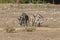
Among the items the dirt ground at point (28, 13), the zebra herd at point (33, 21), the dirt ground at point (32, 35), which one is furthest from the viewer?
the dirt ground at point (28, 13)

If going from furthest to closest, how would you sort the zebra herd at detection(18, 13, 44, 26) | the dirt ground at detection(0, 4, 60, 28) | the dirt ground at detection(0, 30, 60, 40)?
1. the dirt ground at detection(0, 4, 60, 28)
2. the zebra herd at detection(18, 13, 44, 26)
3. the dirt ground at detection(0, 30, 60, 40)

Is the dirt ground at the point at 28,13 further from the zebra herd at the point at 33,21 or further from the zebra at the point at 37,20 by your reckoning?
the zebra at the point at 37,20

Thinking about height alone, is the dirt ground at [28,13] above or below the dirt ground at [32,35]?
below

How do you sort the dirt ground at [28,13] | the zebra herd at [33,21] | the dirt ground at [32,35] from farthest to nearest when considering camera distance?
the dirt ground at [28,13], the zebra herd at [33,21], the dirt ground at [32,35]

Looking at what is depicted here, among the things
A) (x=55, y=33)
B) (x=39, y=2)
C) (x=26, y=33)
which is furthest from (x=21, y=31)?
(x=39, y=2)

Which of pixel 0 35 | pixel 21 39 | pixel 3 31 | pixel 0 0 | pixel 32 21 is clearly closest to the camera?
pixel 21 39

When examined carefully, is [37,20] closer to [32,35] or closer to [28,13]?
[32,35]

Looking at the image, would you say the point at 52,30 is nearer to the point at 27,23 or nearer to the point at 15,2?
the point at 27,23

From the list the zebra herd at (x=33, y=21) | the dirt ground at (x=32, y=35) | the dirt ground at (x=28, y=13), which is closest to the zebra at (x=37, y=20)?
the zebra herd at (x=33, y=21)

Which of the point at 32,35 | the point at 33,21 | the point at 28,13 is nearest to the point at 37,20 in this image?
the point at 33,21

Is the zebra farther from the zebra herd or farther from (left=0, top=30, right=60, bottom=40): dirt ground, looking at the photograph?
(left=0, top=30, right=60, bottom=40): dirt ground

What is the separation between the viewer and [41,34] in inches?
582

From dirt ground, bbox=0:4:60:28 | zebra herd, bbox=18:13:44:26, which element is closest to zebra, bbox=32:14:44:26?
zebra herd, bbox=18:13:44:26

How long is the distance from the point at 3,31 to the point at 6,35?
130 centimetres
